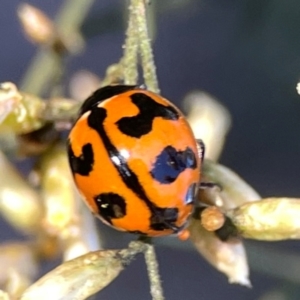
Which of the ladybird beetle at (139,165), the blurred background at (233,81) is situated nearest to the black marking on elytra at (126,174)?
the ladybird beetle at (139,165)

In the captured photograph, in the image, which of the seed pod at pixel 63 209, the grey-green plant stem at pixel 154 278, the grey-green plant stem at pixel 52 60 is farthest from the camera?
the grey-green plant stem at pixel 52 60

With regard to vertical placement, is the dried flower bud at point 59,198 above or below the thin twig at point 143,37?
below

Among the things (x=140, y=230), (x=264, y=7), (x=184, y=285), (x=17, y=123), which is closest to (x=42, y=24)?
(x=17, y=123)

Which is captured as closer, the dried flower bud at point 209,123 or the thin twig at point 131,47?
the thin twig at point 131,47

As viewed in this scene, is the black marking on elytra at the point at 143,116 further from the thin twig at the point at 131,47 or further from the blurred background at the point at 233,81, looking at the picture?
the blurred background at the point at 233,81

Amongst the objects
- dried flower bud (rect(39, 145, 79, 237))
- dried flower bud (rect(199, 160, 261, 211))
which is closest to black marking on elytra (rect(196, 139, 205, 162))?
dried flower bud (rect(199, 160, 261, 211))

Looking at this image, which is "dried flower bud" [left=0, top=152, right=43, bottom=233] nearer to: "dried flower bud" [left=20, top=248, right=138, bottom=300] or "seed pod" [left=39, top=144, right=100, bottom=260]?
"seed pod" [left=39, top=144, right=100, bottom=260]

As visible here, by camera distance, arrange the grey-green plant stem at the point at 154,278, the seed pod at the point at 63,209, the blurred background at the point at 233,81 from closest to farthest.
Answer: the grey-green plant stem at the point at 154,278 → the seed pod at the point at 63,209 → the blurred background at the point at 233,81

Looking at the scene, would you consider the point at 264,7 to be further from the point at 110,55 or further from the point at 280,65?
the point at 110,55
